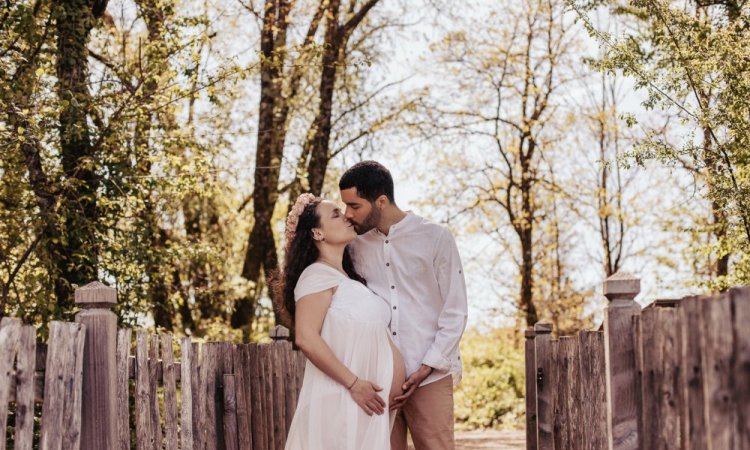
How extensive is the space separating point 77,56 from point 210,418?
4414mm

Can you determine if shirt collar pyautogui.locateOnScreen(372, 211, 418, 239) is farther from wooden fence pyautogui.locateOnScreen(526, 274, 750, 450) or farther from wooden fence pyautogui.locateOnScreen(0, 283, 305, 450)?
wooden fence pyautogui.locateOnScreen(0, 283, 305, 450)

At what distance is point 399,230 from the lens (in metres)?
5.03

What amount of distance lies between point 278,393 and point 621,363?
3.67 m

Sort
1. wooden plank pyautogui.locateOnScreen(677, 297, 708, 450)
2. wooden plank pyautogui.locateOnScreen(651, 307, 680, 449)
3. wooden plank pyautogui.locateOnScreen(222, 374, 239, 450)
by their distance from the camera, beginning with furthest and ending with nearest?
wooden plank pyautogui.locateOnScreen(222, 374, 239, 450) < wooden plank pyautogui.locateOnScreen(651, 307, 680, 449) < wooden plank pyautogui.locateOnScreen(677, 297, 708, 450)

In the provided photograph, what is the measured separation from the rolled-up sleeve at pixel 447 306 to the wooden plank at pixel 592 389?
1589 millimetres

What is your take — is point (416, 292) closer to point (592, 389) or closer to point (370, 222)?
point (370, 222)

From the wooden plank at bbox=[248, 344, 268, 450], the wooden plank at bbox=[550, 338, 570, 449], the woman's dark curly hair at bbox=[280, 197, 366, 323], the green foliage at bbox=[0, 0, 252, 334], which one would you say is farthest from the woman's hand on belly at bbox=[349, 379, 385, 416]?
the green foliage at bbox=[0, 0, 252, 334]

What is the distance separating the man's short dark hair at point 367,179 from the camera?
4.91m

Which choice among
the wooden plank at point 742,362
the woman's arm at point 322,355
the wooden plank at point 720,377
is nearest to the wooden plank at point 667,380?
the wooden plank at point 720,377

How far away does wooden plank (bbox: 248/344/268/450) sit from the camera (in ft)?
21.7

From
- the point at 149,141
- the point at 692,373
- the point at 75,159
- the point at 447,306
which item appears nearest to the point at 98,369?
the point at 447,306

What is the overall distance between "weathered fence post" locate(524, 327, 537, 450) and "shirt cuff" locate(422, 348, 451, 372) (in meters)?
2.93

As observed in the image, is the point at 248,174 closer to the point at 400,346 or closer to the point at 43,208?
the point at 43,208

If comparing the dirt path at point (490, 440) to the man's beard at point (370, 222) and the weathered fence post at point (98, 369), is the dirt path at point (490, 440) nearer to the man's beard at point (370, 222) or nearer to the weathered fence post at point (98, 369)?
the man's beard at point (370, 222)
